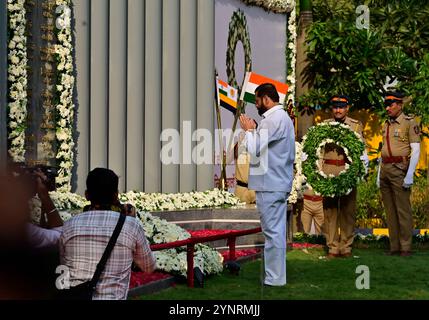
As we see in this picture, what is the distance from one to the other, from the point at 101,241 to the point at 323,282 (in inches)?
197

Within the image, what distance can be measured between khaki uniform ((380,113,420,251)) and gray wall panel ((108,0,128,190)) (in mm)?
3611

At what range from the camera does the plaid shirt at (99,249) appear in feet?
19.1

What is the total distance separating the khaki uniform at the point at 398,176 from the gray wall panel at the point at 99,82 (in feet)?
12.6

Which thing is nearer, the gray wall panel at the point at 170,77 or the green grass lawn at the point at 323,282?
the green grass lawn at the point at 323,282

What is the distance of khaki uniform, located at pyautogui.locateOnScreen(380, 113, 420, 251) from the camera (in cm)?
1305

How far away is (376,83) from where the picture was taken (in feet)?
61.1

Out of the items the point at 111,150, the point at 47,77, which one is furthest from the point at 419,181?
the point at 47,77

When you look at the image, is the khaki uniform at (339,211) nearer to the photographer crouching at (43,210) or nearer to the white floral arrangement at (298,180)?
the white floral arrangement at (298,180)

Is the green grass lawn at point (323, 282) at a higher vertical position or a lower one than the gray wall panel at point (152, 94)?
lower

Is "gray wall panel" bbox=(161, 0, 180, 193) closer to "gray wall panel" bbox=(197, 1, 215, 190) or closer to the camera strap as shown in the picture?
"gray wall panel" bbox=(197, 1, 215, 190)

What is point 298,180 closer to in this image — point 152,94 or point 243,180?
point 243,180

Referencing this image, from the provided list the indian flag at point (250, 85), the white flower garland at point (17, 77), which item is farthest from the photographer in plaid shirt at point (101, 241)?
the indian flag at point (250, 85)

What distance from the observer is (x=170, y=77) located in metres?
14.0
